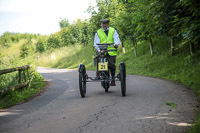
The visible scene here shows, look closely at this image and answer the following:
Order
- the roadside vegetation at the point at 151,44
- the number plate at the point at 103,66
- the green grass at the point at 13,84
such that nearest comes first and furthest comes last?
1. the number plate at the point at 103,66
2. the green grass at the point at 13,84
3. the roadside vegetation at the point at 151,44

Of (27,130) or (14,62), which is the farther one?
(14,62)

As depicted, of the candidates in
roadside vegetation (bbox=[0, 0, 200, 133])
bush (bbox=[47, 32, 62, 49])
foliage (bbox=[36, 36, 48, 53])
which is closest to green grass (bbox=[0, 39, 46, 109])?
roadside vegetation (bbox=[0, 0, 200, 133])

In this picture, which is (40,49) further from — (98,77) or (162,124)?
(162,124)

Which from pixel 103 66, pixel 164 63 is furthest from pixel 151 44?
pixel 103 66

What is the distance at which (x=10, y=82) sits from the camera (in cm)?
994

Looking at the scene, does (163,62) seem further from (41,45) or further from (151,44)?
(41,45)

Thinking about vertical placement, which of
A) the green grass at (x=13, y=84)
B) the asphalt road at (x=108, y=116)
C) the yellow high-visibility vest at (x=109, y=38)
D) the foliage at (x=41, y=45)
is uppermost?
the foliage at (x=41, y=45)

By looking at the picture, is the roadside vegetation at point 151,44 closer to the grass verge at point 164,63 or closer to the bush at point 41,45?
the grass verge at point 164,63

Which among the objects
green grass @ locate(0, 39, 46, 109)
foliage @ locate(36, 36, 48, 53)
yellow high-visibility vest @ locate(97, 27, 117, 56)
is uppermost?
foliage @ locate(36, 36, 48, 53)

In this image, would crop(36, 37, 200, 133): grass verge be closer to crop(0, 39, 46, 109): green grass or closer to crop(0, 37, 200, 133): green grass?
crop(0, 37, 200, 133): green grass

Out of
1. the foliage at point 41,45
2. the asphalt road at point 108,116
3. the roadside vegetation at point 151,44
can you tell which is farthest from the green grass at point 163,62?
the foliage at point 41,45

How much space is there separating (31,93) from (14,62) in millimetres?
3441

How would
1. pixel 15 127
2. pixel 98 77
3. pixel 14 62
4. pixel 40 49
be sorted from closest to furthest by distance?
1. pixel 15 127
2. pixel 98 77
3. pixel 14 62
4. pixel 40 49

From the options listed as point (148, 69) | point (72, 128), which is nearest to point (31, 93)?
point (72, 128)
